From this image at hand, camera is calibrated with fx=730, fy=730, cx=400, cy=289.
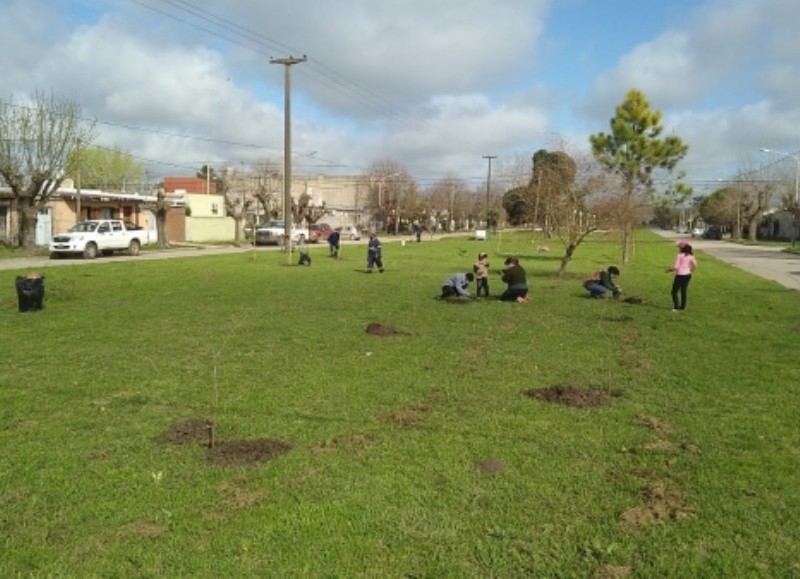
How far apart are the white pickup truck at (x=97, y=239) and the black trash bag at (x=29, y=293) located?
66.3 ft

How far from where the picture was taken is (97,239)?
35.3m

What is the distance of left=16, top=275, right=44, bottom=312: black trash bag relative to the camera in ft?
48.4

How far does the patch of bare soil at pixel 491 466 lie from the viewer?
543 cm

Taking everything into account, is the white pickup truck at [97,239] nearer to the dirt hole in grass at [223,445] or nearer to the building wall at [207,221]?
the building wall at [207,221]

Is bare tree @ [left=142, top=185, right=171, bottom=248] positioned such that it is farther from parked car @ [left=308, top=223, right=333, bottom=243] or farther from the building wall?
parked car @ [left=308, top=223, right=333, bottom=243]

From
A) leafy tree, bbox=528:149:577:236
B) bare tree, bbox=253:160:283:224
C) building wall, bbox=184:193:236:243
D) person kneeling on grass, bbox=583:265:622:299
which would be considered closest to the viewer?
person kneeling on grass, bbox=583:265:622:299

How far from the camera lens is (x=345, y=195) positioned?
114m

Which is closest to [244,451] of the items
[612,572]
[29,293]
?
[612,572]

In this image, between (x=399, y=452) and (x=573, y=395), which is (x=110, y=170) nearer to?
(x=573, y=395)

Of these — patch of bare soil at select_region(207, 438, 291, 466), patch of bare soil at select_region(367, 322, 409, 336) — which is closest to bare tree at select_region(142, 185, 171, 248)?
patch of bare soil at select_region(367, 322, 409, 336)

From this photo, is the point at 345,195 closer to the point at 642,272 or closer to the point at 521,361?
the point at 642,272

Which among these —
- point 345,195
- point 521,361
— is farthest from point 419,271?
point 345,195

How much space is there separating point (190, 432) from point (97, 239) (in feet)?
105

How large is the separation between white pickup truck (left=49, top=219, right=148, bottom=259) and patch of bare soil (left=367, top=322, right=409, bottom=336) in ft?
84.9
